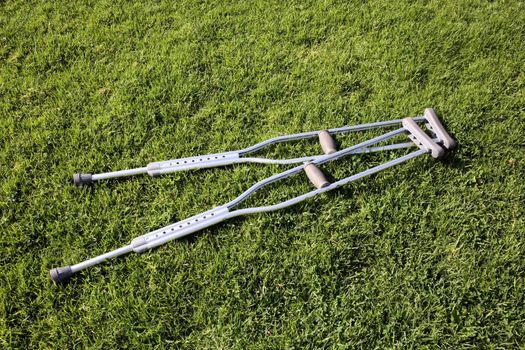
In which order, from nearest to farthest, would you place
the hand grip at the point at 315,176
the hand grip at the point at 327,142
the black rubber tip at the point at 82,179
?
the hand grip at the point at 315,176 → the black rubber tip at the point at 82,179 → the hand grip at the point at 327,142

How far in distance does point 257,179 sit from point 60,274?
5.11ft

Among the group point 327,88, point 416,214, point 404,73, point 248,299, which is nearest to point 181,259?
point 248,299

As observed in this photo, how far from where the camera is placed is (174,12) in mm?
4855

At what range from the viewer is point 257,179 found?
3367mm

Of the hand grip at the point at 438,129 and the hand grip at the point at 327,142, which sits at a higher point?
the hand grip at the point at 327,142

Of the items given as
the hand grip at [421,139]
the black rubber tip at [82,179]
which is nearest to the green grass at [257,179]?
the black rubber tip at [82,179]

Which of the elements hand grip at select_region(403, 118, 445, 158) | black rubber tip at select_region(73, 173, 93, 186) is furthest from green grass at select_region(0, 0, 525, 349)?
hand grip at select_region(403, 118, 445, 158)

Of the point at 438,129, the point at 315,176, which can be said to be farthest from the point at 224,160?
the point at 438,129

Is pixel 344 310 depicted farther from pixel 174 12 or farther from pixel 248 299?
pixel 174 12

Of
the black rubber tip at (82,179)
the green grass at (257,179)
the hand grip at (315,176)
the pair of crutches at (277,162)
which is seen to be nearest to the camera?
the green grass at (257,179)

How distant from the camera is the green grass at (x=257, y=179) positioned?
2.65 meters

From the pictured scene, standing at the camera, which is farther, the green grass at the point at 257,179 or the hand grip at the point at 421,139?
the hand grip at the point at 421,139

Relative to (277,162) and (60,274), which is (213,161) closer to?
(277,162)

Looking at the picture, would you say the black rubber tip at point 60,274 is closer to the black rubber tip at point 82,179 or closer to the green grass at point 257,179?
the green grass at point 257,179
